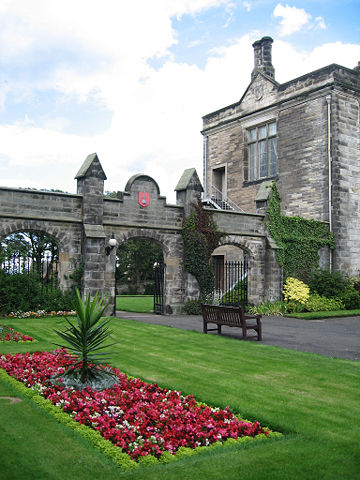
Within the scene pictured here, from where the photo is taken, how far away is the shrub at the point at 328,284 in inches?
858

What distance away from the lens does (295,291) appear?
69.3 feet

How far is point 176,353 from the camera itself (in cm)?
948

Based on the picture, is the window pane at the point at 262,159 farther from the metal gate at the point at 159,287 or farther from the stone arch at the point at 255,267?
the metal gate at the point at 159,287

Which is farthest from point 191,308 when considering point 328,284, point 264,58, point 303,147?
point 264,58

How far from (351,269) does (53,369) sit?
2001 centimetres

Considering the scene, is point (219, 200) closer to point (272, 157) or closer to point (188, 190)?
point (272, 157)

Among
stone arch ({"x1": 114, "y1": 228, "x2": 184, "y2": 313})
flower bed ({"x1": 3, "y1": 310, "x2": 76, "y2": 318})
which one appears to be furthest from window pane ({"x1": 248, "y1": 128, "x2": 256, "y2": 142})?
flower bed ({"x1": 3, "y1": 310, "x2": 76, "y2": 318})

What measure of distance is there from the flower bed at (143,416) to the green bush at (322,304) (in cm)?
1513

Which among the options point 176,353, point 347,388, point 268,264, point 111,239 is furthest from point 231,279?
point 347,388

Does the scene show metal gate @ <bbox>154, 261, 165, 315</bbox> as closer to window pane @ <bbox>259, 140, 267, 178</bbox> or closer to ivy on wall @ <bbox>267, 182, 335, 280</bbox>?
ivy on wall @ <bbox>267, 182, 335, 280</bbox>

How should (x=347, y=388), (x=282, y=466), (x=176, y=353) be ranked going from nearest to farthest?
1. (x=282, y=466)
2. (x=347, y=388)
3. (x=176, y=353)

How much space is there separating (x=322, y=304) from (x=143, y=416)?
1703 cm

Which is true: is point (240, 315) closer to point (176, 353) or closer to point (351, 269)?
point (176, 353)

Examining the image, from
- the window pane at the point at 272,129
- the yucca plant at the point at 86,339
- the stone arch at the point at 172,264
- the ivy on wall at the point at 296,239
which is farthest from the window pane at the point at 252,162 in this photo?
the yucca plant at the point at 86,339
